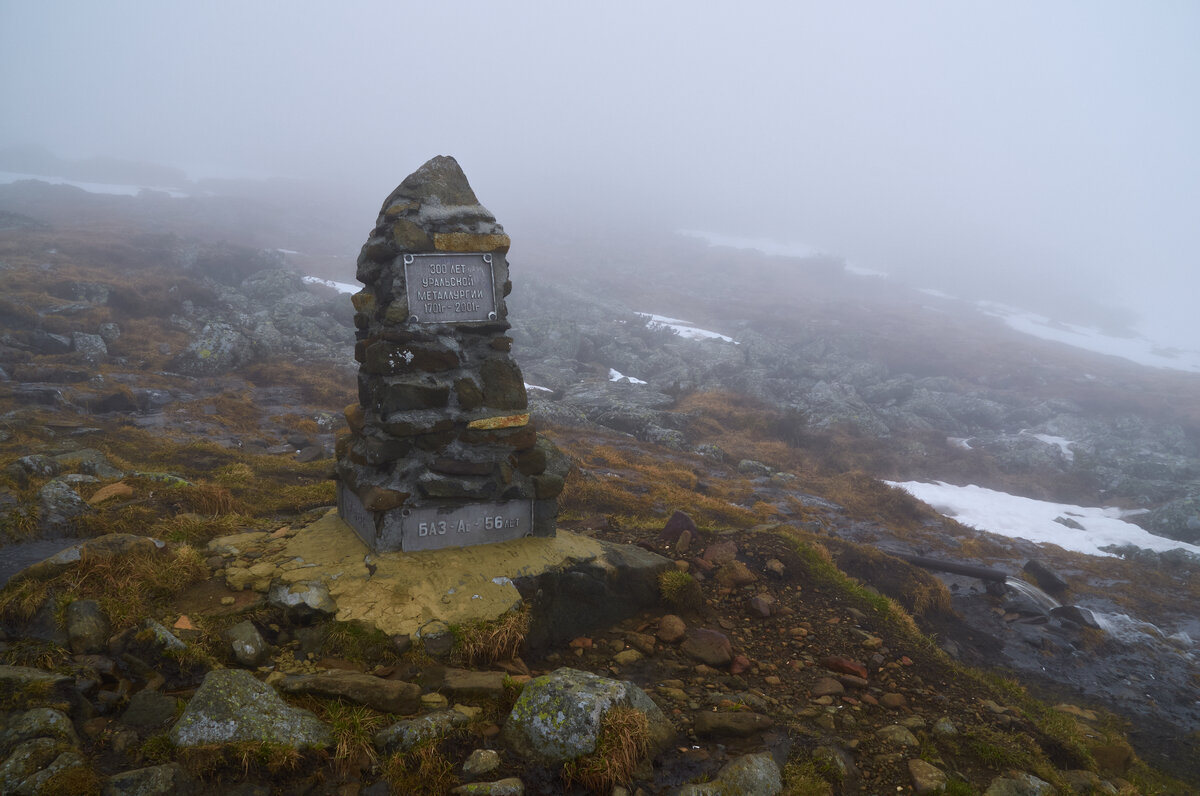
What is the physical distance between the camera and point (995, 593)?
11875 millimetres

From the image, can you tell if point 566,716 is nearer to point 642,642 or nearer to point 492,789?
point 492,789

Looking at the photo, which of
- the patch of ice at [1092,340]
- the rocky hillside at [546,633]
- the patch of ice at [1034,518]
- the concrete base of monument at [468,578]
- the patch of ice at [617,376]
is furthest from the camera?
the patch of ice at [1092,340]

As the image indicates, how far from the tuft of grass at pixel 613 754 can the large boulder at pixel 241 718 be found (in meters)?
1.67

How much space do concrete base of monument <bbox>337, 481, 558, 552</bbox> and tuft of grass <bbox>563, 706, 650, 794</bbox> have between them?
10.1ft

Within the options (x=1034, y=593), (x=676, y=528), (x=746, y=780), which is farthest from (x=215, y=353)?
(x=1034, y=593)

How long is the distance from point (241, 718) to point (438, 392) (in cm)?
356

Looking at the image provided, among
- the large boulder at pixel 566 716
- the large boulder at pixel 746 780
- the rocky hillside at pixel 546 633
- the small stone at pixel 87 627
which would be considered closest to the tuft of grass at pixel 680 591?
the rocky hillside at pixel 546 633

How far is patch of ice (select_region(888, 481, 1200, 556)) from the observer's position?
1836 centimetres

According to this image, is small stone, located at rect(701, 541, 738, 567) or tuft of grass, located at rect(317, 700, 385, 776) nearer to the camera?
tuft of grass, located at rect(317, 700, 385, 776)

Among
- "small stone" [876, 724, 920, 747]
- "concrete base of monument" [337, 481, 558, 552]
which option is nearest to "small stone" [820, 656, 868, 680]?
"small stone" [876, 724, 920, 747]

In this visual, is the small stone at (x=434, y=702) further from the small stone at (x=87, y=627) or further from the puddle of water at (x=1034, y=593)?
the puddle of water at (x=1034, y=593)

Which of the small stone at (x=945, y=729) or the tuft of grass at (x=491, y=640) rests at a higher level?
the tuft of grass at (x=491, y=640)

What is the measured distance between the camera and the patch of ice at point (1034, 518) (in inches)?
723

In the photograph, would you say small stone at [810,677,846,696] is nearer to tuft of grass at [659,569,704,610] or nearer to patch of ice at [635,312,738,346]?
tuft of grass at [659,569,704,610]
